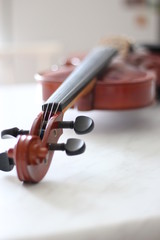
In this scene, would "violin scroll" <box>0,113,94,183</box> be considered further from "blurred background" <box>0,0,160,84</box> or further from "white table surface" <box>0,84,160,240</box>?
"blurred background" <box>0,0,160,84</box>

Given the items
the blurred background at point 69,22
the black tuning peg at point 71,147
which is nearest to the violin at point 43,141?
the black tuning peg at point 71,147

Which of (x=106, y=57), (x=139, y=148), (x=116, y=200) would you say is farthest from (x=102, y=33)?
(x=116, y=200)

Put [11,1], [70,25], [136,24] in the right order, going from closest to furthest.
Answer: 1. [11,1]
2. [70,25]
3. [136,24]

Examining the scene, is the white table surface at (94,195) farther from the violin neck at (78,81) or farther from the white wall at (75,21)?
the white wall at (75,21)

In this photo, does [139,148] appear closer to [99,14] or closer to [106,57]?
[106,57]

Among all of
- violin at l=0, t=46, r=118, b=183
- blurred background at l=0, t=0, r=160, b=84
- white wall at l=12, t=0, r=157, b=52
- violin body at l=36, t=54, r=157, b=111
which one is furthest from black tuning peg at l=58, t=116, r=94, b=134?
white wall at l=12, t=0, r=157, b=52

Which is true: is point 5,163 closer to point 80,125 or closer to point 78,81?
point 80,125
